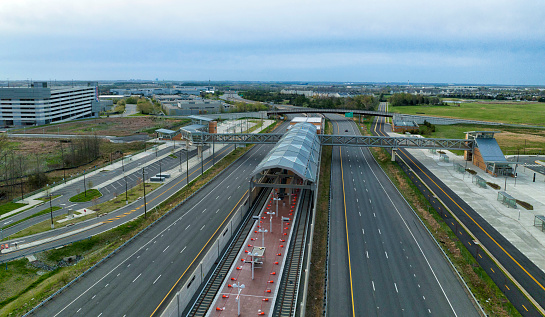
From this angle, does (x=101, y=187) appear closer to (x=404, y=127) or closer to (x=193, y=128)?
(x=193, y=128)

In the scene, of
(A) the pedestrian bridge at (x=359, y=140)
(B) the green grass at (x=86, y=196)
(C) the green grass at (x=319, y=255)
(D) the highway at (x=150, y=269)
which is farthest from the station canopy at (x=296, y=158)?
(B) the green grass at (x=86, y=196)

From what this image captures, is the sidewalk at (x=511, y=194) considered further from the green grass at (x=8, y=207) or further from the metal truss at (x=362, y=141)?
the green grass at (x=8, y=207)

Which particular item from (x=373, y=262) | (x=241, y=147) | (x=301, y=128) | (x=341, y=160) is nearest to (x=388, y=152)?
(x=341, y=160)

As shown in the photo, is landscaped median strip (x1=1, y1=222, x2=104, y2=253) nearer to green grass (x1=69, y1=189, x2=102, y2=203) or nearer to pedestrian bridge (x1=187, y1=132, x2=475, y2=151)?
green grass (x1=69, y1=189, x2=102, y2=203)

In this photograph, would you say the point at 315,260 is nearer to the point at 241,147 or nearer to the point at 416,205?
the point at 416,205

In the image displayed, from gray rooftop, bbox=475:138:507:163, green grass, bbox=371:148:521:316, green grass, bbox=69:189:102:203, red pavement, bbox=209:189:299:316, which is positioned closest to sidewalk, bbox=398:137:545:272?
gray rooftop, bbox=475:138:507:163

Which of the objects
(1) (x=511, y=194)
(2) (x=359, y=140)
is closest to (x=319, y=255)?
(1) (x=511, y=194)
